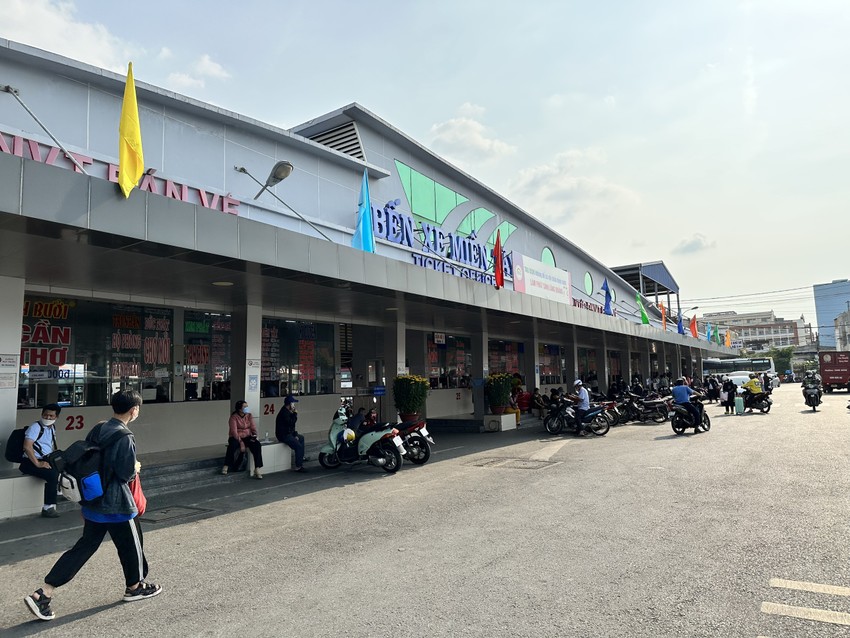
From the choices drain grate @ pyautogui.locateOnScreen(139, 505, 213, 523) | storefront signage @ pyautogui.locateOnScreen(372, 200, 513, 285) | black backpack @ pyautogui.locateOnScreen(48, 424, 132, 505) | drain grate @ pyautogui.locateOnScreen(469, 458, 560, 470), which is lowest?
drain grate @ pyautogui.locateOnScreen(139, 505, 213, 523)

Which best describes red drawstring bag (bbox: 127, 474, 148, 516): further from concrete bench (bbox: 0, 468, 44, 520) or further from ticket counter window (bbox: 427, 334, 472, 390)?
ticket counter window (bbox: 427, 334, 472, 390)

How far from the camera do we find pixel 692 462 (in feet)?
33.1

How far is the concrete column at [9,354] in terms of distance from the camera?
8156 mm

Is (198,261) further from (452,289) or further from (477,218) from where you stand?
(477,218)

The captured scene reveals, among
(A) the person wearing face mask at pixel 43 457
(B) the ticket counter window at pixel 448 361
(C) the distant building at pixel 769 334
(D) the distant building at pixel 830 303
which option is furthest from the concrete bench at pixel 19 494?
(D) the distant building at pixel 830 303

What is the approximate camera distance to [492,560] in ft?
16.8

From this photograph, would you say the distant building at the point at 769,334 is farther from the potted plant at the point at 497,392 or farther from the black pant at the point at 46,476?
the black pant at the point at 46,476

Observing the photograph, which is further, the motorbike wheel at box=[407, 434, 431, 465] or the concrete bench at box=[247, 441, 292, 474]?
the motorbike wheel at box=[407, 434, 431, 465]

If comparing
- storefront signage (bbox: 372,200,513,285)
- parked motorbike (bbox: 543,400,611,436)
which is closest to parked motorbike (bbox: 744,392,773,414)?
parked motorbike (bbox: 543,400,611,436)

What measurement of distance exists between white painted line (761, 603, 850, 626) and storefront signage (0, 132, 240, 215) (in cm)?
Answer: 962

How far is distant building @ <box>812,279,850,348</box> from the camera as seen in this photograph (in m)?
119

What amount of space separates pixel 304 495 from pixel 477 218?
18453mm

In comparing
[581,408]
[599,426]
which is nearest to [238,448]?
[581,408]

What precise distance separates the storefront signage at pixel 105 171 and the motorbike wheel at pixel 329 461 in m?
5.14
